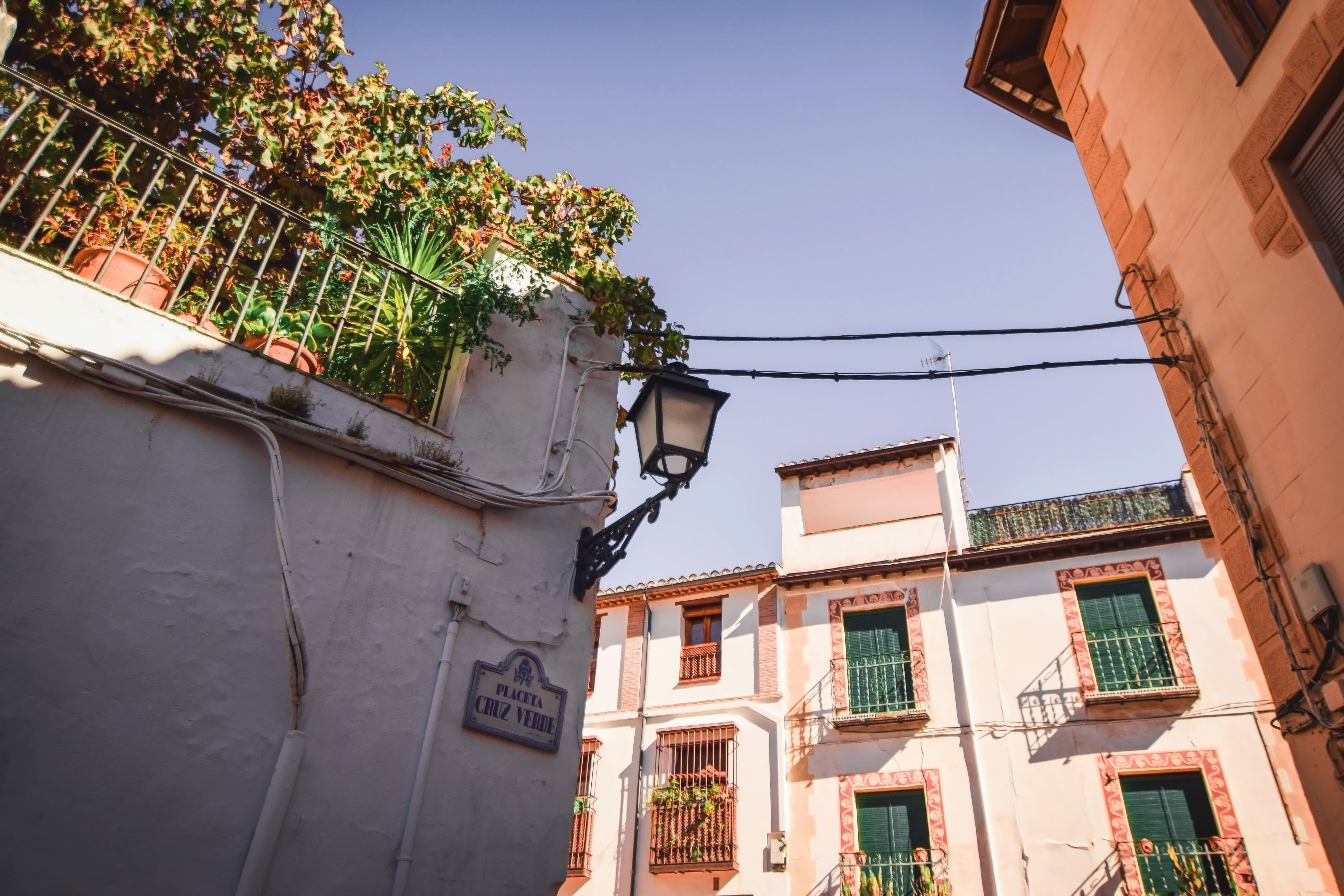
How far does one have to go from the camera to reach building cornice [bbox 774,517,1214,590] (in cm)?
1423

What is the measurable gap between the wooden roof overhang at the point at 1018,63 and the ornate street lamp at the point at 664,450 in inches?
216

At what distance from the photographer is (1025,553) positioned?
15125mm

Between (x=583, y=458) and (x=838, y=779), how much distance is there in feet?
37.4

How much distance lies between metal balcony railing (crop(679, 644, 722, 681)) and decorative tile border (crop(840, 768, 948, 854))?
3380mm

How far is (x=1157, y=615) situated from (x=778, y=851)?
7349 mm

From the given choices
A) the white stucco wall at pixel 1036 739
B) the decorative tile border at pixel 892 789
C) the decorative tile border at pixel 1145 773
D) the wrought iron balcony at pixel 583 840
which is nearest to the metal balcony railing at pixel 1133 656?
the white stucco wall at pixel 1036 739

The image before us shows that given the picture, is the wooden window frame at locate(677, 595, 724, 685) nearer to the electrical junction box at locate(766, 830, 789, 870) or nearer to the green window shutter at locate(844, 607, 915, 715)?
the green window shutter at locate(844, 607, 915, 715)

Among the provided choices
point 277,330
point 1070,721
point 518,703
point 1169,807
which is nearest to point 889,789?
point 1070,721

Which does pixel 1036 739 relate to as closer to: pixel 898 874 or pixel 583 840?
pixel 898 874

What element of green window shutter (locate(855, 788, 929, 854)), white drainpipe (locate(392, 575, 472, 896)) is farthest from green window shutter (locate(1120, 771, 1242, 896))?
white drainpipe (locate(392, 575, 472, 896))

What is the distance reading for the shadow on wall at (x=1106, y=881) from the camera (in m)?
12.1

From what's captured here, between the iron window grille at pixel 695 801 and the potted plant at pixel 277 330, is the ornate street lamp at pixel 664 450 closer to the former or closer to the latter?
the potted plant at pixel 277 330

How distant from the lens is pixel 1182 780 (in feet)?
41.3

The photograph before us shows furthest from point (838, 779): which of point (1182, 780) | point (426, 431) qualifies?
point (426, 431)
